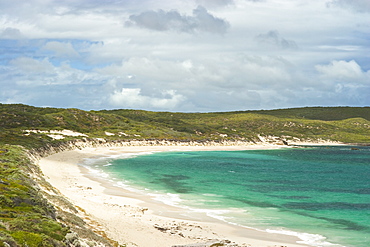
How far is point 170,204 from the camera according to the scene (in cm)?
3581

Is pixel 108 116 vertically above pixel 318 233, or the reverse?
pixel 108 116

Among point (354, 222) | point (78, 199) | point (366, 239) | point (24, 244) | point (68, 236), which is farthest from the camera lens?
point (78, 199)

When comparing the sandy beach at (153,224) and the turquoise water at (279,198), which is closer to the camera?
the sandy beach at (153,224)

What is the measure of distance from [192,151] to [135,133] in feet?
86.0

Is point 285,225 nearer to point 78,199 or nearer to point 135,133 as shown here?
point 78,199

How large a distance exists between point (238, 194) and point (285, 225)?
1391 cm

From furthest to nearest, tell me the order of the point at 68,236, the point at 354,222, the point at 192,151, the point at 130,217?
the point at 192,151 → the point at 354,222 → the point at 130,217 → the point at 68,236

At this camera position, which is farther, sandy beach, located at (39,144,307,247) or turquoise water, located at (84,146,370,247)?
turquoise water, located at (84,146,370,247)

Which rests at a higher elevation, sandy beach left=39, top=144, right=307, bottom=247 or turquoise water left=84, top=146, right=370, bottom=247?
sandy beach left=39, top=144, right=307, bottom=247

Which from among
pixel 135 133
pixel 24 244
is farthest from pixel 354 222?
pixel 135 133

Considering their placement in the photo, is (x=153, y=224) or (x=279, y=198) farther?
(x=279, y=198)

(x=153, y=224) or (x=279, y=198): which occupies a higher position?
(x=153, y=224)

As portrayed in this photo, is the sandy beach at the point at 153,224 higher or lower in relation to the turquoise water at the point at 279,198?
higher

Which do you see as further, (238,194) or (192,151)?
(192,151)
